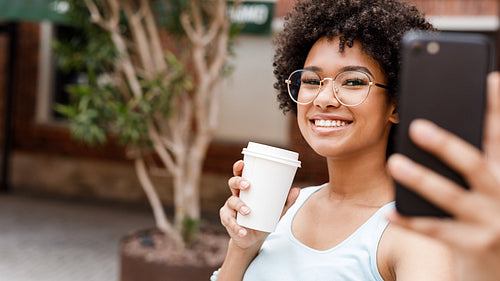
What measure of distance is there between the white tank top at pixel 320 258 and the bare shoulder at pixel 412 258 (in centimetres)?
2

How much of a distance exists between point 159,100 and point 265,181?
135 inches

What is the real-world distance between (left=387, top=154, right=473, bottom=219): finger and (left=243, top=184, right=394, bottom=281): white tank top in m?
0.67

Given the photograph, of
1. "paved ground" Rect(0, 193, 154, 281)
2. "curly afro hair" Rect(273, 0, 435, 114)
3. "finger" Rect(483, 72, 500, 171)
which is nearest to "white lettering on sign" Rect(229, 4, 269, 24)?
"paved ground" Rect(0, 193, 154, 281)

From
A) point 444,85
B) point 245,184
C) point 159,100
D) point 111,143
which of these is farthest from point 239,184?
point 111,143

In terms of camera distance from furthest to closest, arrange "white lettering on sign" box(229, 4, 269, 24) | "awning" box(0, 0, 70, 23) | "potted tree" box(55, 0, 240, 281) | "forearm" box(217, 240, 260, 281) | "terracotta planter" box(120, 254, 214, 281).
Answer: "awning" box(0, 0, 70, 23)
"white lettering on sign" box(229, 4, 269, 24)
"potted tree" box(55, 0, 240, 281)
"terracotta planter" box(120, 254, 214, 281)
"forearm" box(217, 240, 260, 281)

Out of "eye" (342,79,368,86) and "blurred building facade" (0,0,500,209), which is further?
"blurred building facade" (0,0,500,209)

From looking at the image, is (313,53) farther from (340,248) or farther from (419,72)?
(419,72)

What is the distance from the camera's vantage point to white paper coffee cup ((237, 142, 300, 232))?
56.2 inches

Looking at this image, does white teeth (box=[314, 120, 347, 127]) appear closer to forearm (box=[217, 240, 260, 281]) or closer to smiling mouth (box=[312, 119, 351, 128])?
smiling mouth (box=[312, 119, 351, 128])

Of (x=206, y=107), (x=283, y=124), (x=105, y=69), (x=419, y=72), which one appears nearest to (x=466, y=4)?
(x=283, y=124)

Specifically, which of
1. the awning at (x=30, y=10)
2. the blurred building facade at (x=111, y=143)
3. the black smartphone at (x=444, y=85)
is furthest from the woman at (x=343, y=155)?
the blurred building facade at (x=111, y=143)

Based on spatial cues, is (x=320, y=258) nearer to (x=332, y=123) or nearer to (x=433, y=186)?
(x=332, y=123)

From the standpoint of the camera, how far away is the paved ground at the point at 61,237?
17.9 ft

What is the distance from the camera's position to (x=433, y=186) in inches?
26.3
